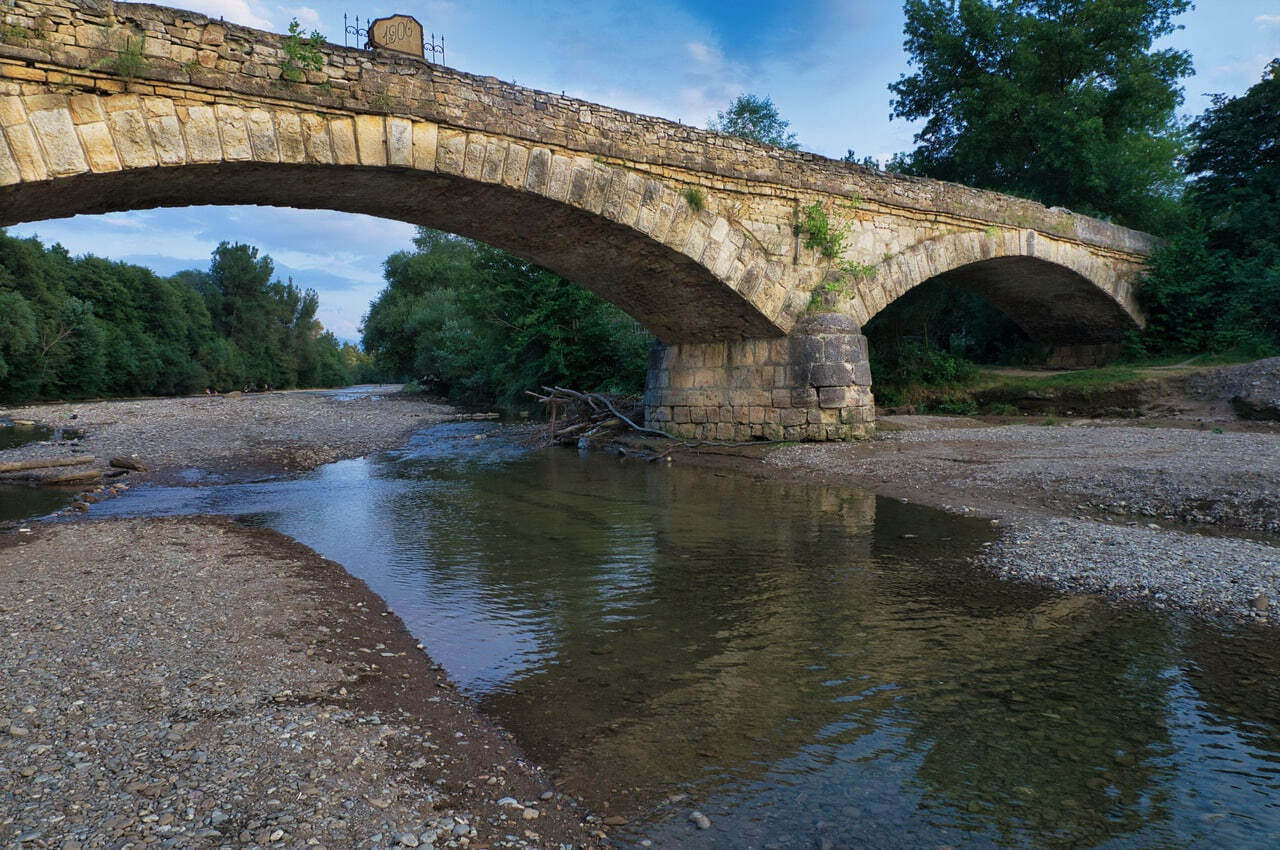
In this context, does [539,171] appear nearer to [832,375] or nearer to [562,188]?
[562,188]

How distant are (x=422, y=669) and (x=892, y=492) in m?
6.29

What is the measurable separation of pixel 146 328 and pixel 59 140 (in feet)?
166

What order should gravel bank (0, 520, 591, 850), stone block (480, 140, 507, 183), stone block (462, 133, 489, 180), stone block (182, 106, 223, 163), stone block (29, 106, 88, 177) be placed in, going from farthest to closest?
stone block (480, 140, 507, 183)
stone block (462, 133, 489, 180)
stone block (182, 106, 223, 163)
stone block (29, 106, 88, 177)
gravel bank (0, 520, 591, 850)

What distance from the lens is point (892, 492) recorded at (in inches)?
339

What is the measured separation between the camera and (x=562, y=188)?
9617 millimetres

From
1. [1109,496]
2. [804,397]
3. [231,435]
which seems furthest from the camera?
[231,435]

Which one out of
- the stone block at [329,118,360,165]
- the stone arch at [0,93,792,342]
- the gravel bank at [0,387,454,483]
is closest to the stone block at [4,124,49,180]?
the stone arch at [0,93,792,342]

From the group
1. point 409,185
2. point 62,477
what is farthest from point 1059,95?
point 62,477

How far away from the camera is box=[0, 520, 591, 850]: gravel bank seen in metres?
2.31

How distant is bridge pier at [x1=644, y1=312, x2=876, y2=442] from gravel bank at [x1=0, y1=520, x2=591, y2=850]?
898 centimetres

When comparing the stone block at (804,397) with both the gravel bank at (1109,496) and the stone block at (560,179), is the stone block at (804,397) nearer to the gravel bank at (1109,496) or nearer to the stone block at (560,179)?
the gravel bank at (1109,496)

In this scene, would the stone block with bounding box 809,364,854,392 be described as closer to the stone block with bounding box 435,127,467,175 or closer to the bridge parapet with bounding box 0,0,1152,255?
the bridge parapet with bounding box 0,0,1152,255

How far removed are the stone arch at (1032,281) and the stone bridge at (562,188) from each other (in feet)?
0.22

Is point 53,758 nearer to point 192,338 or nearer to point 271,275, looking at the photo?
point 192,338
